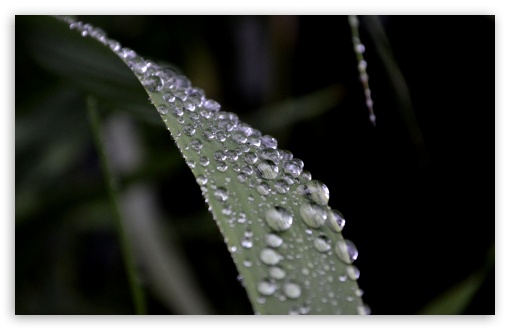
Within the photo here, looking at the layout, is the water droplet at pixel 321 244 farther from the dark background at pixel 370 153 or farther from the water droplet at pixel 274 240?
the dark background at pixel 370 153

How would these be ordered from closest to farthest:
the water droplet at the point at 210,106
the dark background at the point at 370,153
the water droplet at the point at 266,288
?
the water droplet at the point at 266,288 < the water droplet at the point at 210,106 < the dark background at the point at 370,153

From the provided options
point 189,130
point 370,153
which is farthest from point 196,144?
point 370,153

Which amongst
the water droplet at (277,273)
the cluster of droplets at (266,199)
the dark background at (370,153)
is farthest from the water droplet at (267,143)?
the dark background at (370,153)

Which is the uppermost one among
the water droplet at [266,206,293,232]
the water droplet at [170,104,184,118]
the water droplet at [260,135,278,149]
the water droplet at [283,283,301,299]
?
the water droplet at [170,104,184,118]

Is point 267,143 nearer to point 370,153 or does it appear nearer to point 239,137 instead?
point 239,137

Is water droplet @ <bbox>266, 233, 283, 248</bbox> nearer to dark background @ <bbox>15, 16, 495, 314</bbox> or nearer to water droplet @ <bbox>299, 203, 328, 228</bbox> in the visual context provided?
water droplet @ <bbox>299, 203, 328, 228</bbox>

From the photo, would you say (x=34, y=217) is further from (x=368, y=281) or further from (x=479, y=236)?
(x=479, y=236)

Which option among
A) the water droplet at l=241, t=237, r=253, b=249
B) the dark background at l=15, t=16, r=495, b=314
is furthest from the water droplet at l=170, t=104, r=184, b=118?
the dark background at l=15, t=16, r=495, b=314
